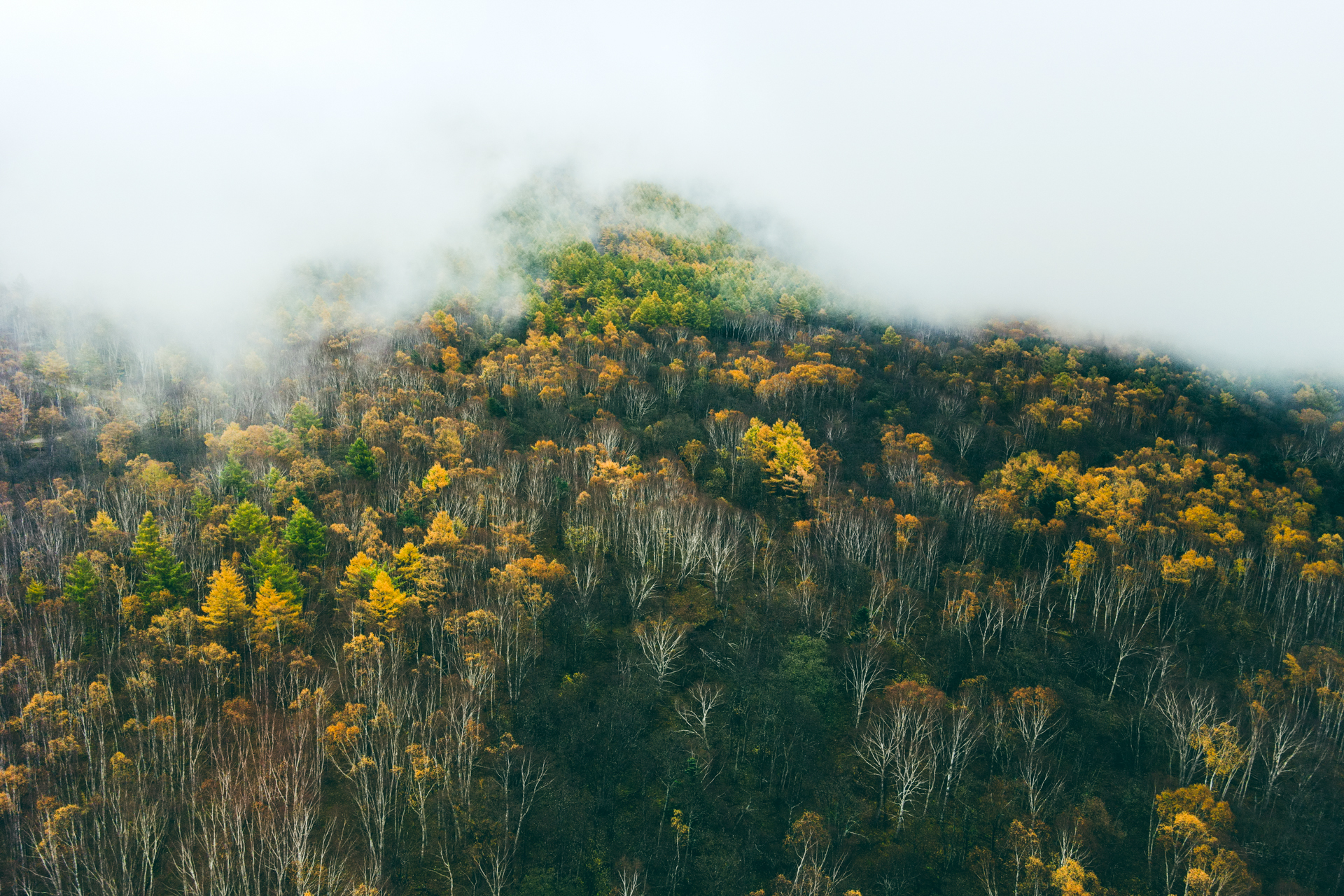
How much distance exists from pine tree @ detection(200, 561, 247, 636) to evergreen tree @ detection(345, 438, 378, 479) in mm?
23770

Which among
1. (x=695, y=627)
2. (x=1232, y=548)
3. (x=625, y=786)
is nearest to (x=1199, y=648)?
(x=1232, y=548)

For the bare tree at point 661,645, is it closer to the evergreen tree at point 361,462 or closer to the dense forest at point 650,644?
the dense forest at point 650,644

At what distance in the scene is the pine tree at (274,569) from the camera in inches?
2251

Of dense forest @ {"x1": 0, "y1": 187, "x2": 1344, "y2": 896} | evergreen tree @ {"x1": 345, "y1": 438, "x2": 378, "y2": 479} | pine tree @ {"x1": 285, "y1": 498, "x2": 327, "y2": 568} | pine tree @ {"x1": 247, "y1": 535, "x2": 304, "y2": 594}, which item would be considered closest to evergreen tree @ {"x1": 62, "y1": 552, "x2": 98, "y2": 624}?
dense forest @ {"x1": 0, "y1": 187, "x2": 1344, "y2": 896}

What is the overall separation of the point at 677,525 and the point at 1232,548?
5760cm

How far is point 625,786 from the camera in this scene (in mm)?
50156

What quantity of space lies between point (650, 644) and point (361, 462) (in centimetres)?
4140

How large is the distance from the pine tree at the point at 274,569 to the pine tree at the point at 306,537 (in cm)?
375

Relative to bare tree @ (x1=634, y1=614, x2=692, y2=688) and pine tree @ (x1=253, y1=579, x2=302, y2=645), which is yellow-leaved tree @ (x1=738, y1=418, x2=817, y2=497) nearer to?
bare tree @ (x1=634, y1=614, x2=692, y2=688)

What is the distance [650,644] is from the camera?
57.8 meters

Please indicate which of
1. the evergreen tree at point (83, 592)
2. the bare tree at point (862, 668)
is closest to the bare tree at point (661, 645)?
the bare tree at point (862, 668)

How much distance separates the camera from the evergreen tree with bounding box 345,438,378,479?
78.2 m

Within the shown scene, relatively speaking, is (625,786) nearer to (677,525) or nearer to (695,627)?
(695,627)

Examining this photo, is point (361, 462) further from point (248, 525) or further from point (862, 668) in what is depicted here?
point (862, 668)
